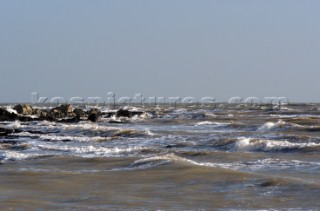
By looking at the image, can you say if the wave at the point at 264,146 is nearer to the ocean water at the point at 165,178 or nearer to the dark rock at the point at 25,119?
the ocean water at the point at 165,178

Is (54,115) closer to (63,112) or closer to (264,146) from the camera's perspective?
(63,112)

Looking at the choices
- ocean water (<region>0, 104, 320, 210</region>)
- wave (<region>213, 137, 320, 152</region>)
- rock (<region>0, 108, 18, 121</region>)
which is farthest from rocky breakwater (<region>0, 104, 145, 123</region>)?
wave (<region>213, 137, 320, 152</region>)

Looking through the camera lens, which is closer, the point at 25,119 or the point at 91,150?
the point at 91,150

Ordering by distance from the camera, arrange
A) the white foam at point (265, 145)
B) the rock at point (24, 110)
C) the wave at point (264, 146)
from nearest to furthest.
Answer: the wave at point (264, 146) → the white foam at point (265, 145) → the rock at point (24, 110)

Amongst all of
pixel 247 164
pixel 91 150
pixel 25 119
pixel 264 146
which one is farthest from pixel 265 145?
pixel 25 119

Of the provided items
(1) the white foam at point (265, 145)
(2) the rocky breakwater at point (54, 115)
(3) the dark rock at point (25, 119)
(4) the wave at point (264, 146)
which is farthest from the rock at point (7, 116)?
(1) the white foam at point (265, 145)

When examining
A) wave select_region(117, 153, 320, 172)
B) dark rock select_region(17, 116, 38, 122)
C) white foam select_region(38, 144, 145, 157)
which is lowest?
dark rock select_region(17, 116, 38, 122)

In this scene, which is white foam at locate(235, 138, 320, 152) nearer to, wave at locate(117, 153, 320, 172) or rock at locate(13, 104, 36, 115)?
wave at locate(117, 153, 320, 172)

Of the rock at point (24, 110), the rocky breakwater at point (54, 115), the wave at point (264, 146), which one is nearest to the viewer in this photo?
the wave at point (264, 146)

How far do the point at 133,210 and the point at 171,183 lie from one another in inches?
139

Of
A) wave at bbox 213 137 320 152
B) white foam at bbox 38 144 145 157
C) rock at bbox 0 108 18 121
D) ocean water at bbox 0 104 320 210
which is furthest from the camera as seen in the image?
rock at bbox 0 108 18 121

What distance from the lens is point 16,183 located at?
1488 centimetres

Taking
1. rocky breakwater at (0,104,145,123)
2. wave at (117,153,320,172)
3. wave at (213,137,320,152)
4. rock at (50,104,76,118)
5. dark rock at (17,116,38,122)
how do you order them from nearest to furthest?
wave at (117,153,320,172) → wave at (213,137,320,152) → rocky breakwater at (0,104,145,123) → dark rock at (17,116,38,122) → rock at (50,104,76,118)

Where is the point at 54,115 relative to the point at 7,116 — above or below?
below
